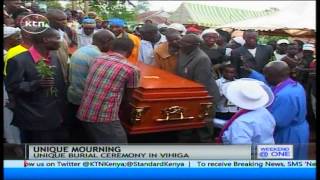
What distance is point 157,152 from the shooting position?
10.5ft

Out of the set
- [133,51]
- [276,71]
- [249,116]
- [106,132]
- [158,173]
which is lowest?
[158,173]

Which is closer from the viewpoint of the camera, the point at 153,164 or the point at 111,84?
the point at 111,84

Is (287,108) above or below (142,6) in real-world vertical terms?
below

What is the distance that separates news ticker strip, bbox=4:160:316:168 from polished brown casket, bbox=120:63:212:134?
0.81 ft

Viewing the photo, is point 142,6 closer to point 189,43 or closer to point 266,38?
point 189,43

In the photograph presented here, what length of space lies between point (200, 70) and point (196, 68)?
0.10 feet

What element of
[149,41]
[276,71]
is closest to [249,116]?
[276,71]

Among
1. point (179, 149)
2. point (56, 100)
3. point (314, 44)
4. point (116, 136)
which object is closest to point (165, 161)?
point (179, 149)

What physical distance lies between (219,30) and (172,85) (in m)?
0.48

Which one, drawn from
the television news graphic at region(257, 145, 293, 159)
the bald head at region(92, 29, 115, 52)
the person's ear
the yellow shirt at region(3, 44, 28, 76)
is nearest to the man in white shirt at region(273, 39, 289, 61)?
the television news graphic at region(257, 145, 293, 159)

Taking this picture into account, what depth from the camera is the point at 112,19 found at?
3090 mm

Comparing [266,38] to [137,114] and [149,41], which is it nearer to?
[149,41]

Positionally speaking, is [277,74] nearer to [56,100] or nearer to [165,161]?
[165,161]

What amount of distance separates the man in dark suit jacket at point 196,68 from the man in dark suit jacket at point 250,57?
0.19 meters
